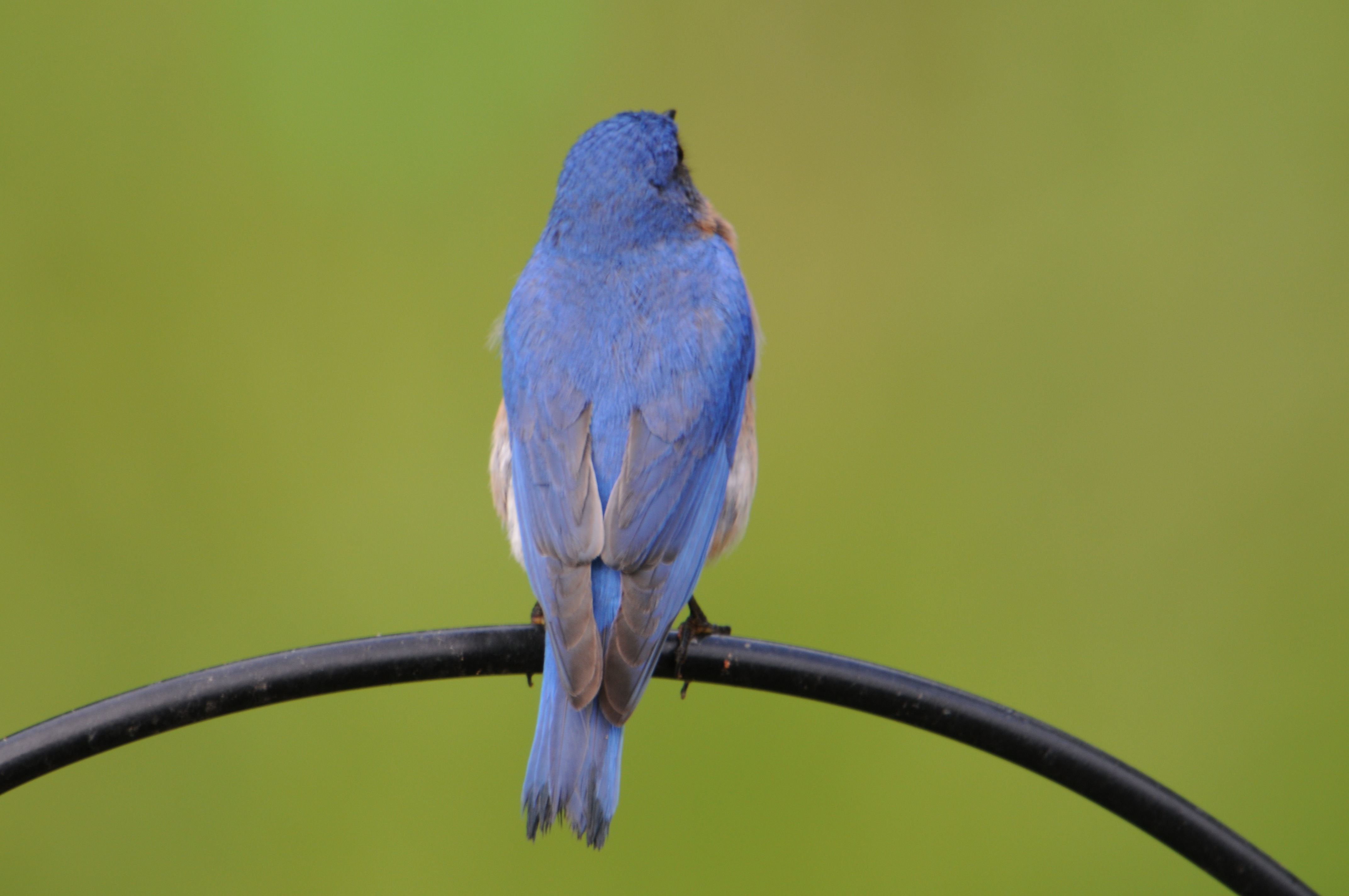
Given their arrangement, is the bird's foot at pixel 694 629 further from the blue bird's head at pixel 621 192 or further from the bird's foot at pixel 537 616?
the blue bird's head at pixel 621 192

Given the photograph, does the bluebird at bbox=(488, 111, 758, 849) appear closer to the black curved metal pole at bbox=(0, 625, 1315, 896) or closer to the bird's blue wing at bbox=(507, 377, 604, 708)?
the bird's blue wing at bbox=(507, 377, 604, 708)

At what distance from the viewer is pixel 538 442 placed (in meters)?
1.95

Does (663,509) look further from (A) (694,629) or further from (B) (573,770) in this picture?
(B) (573,770)

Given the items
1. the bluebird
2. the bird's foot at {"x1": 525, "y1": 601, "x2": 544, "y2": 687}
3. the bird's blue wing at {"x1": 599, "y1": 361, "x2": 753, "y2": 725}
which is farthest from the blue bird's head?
the bird's foot at {"x1": 525, "y1": 601, "x2": 544, "y2": 687}

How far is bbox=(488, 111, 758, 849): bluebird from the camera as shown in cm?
165

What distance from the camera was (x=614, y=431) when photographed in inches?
76.4

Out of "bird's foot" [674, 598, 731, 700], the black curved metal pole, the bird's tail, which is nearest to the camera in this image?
the black curved metal pole

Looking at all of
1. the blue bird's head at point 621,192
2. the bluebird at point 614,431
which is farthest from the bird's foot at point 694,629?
the blue bird's head at point 621,192

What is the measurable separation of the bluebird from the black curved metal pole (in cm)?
18

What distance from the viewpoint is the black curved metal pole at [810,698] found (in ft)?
4.60

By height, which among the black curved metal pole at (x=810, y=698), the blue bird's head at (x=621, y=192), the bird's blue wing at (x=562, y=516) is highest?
the blue bird's head at (x=621, y=192)

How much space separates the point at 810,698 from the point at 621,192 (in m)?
1.08

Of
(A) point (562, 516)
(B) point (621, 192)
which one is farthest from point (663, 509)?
(B) point (621, 192)

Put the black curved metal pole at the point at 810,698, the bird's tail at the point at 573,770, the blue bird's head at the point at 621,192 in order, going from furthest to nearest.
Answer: the blue bird's head at the point at 621,192, the bird's tail at the point at 573,770, the black curved metal pole at the point at 810,698
